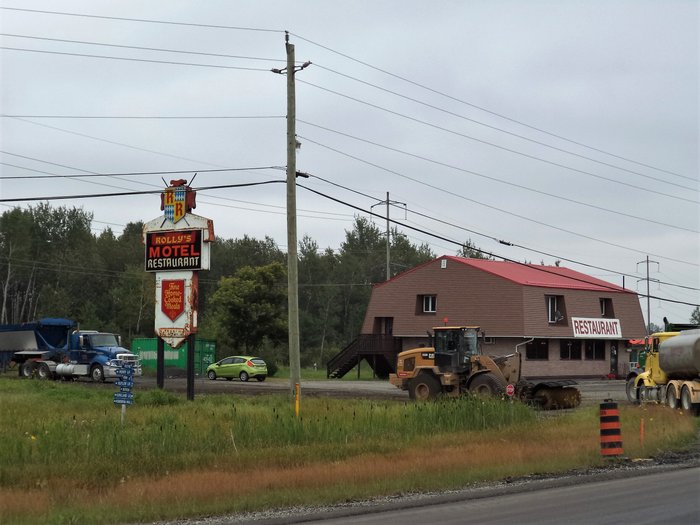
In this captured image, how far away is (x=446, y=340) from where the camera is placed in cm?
3319

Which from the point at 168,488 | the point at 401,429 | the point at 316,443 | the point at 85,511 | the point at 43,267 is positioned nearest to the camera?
the point at 85,511

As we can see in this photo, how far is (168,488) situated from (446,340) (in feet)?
65.0

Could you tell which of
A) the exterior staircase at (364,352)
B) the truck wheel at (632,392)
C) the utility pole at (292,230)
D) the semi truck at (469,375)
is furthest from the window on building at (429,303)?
the utility pole at (292,230)

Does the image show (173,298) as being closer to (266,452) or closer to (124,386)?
(124,386)

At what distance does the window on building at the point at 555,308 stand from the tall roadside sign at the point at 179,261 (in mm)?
35275

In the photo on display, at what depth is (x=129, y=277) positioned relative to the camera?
325 feet

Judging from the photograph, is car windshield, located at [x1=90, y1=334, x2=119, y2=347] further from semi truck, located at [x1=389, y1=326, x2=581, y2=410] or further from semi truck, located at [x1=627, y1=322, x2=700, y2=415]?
semi truck, located at [x1=627, y1=322, x2=700, y2=415]

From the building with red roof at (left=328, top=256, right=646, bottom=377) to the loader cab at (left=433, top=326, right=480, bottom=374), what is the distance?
81.0ft

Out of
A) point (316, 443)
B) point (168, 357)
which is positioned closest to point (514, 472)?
point (316, 443)

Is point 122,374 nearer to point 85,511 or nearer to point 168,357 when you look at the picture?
point 85,511

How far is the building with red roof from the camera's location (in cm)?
5953

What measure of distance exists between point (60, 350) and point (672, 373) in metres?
32.6

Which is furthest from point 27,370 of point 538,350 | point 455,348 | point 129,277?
point 129,277

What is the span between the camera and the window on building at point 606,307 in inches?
2618
